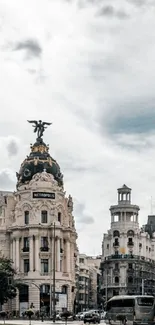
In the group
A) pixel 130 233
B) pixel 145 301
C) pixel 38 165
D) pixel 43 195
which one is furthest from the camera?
pixel 130 233

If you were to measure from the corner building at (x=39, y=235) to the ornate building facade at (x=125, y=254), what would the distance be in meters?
30.6

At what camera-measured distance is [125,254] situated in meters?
186

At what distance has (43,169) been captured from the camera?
509ft

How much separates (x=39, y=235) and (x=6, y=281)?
647 inches

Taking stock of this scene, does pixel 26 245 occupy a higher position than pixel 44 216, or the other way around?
pixel 44 216

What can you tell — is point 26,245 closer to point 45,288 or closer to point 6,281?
point 45,288

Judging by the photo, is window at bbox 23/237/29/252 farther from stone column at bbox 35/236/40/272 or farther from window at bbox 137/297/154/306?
window at bbox 137/297/154/306

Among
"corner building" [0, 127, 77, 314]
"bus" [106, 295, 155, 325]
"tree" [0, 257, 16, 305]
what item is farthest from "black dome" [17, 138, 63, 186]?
"bus" [106, 295, 155, 325]

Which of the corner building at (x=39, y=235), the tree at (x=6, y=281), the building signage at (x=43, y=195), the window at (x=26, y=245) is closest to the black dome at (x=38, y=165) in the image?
the corner building at (x=39, y=235)

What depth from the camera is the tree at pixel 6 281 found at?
136 meters

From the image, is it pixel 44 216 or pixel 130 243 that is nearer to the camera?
pixel 44 216

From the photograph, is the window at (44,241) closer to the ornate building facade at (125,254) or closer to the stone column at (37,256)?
the stone column at (37,256)

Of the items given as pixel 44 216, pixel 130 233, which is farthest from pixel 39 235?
pixel 130 233

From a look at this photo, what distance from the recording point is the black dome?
15550 cm
